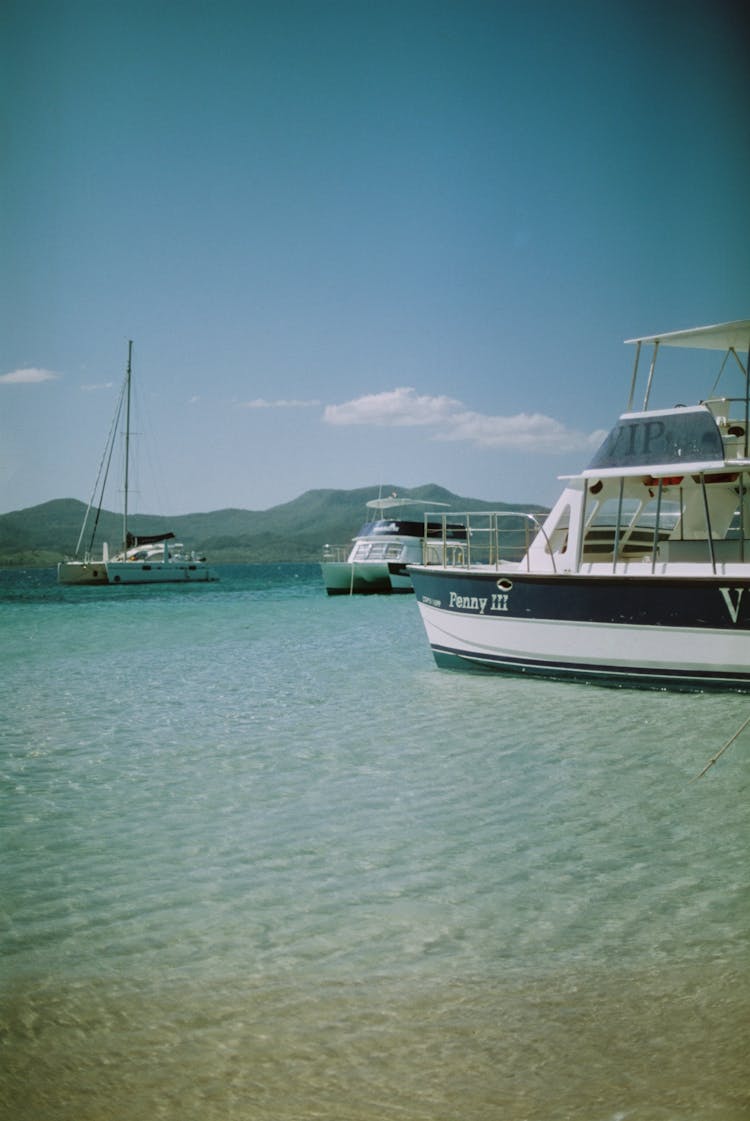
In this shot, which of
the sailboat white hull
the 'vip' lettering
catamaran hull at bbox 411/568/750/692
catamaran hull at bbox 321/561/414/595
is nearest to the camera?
the 'vip' lettering

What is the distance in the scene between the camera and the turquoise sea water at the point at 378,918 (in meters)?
3.27

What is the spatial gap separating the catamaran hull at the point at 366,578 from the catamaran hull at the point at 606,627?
29079 millimetres

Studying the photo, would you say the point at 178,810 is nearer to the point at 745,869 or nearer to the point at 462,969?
the point at 462,969

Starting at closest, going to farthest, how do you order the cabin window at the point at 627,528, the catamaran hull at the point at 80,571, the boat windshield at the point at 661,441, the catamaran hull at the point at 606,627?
the catamaran hull at the point at 606,627 < the boat windshield at the point at 661,441 < the cabin window at the point at 627,528 < the catamaran hull at the point at 80,571

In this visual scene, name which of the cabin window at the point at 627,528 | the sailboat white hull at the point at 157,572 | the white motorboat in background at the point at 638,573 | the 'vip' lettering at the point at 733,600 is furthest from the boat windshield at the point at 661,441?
the sailboat white hull at the point at 157,572

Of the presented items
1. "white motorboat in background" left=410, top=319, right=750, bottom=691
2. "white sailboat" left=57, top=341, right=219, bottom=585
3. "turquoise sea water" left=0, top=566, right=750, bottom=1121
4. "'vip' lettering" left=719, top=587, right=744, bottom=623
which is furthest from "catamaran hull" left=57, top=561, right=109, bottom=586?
"'vip' lettering" left=719, top=587, right=744, bottom=623

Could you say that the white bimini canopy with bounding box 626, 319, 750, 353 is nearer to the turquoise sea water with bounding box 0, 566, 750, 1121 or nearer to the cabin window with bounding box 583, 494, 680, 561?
the cabin window with bounding box 583, 494, 680, 561

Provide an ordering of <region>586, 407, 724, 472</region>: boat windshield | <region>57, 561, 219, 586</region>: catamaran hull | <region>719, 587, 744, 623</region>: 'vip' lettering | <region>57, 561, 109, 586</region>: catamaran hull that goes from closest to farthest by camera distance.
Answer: <region>719, 587, 744, 623</region>: 'vip' lettering
<region>586, 407, 724, 472</region>: boat windshield
<region>57, 561, 109, 586</region>: catamaran hull
<region>57, 561, 219, 586</region>: catamaran hull

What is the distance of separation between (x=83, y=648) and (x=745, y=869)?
1853cm

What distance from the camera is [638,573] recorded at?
1218 centimetres

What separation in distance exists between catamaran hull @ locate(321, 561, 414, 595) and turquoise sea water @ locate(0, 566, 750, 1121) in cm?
3297

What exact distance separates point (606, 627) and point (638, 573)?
834 mm

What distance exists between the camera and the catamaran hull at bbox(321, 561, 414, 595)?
144 feet

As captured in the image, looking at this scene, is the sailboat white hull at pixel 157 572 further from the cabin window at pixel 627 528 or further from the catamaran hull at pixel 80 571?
the cabin window at pixel 627 528
